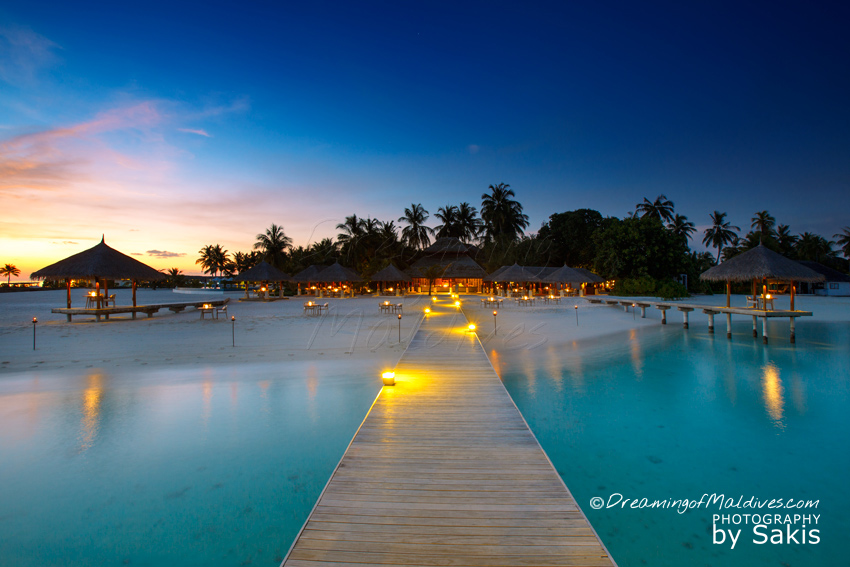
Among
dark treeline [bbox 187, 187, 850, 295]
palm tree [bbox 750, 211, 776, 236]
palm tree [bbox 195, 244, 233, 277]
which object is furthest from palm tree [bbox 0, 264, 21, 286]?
palm tree [bbox 750, 211, 776, 236]

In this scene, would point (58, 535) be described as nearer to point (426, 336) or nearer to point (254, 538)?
point (254, 538)

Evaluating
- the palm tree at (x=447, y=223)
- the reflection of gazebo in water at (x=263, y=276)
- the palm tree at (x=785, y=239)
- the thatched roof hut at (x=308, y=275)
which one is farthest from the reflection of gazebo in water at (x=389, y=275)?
the palm tree at (x=785, y=239)

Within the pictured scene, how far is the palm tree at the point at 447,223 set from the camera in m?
45.1

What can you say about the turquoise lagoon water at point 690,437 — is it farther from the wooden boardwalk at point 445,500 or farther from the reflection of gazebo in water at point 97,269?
the reflection of gazebo in water at point 97,269

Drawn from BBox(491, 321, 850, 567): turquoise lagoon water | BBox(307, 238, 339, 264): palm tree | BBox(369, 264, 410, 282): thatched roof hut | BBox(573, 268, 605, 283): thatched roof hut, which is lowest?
BBox(491, 321, 850, 567): turquoise lagoon water

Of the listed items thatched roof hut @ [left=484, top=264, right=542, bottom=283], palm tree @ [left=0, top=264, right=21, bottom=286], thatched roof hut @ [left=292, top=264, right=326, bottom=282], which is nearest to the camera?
thatched roof hut @ [left=484, top=264, right=542, bottom=283]

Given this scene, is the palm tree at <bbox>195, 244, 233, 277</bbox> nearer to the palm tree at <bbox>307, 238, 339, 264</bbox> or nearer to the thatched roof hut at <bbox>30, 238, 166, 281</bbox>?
the palm tree at <bbox>307, 238, 339, 264</bbox>

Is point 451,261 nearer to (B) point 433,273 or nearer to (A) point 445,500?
(B) point 433,273

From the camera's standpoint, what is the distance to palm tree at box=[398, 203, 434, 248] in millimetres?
42062

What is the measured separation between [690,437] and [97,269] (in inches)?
926

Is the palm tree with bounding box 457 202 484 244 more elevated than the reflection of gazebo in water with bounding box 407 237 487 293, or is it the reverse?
the palm tree with bounding box 457 202 484 244

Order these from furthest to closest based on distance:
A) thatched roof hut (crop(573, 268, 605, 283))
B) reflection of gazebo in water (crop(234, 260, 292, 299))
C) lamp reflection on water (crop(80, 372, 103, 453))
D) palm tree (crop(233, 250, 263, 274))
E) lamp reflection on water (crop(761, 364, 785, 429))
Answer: palm tree (crop(233, 250, 263, 274)), reflection of gazebo in water (crop(234, 260, 292, 299)), thatched roof hut (crop(573, 268, 605, 283)), lamp reflection on water (crop(761, 364, 785, 429)), lamp reflection on water (crop(80, 372, 103, 453))

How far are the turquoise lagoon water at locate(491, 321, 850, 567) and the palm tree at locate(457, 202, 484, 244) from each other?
3462 centimetres

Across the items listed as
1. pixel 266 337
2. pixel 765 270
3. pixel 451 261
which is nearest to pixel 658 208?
pixel 451 261
